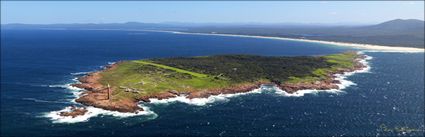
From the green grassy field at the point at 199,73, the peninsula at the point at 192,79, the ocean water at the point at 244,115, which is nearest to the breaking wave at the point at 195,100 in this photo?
the ocean water at the point at 244,115

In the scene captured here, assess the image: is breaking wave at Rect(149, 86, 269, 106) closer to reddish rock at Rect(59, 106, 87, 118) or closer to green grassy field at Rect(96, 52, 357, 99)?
green grassy field at Rect(96, 52, 357, 99)

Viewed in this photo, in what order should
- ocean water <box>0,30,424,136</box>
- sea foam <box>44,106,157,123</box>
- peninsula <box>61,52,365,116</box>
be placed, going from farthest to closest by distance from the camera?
peninsula <box>61,52,365,116</box>, sea foam <box>44,106,157,123</box>, ocean water <box>0,30,424,136</box>

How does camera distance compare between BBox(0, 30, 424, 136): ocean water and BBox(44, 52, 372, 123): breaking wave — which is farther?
BBox(44, 52, 372, 123): breaking wave

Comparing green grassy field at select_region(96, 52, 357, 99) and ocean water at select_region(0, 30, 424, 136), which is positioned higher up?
green grassy field at select_region(96, 52, 357, 99)

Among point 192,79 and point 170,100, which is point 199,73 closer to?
point 192,79

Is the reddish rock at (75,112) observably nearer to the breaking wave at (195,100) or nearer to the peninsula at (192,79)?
the peninsula at (192,79)

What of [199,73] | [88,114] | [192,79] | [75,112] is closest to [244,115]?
[88,114]

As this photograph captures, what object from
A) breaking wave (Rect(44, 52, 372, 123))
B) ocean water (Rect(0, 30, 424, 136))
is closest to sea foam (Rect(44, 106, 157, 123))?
breaking wave (Rect(44, 52, 372, 123))
